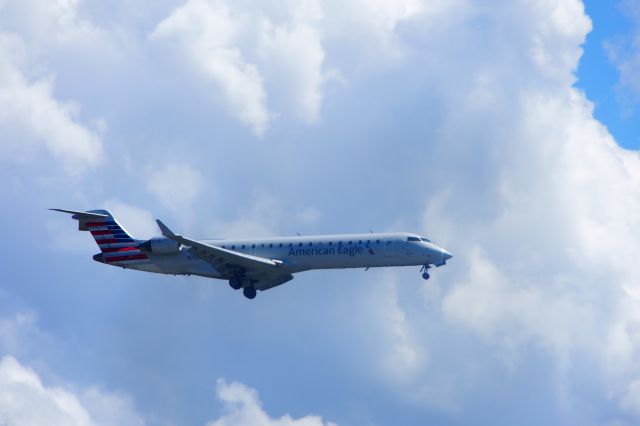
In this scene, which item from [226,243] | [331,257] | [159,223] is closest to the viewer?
[159,223]

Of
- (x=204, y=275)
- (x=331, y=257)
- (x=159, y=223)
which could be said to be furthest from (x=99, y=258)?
(x=331, y=257)

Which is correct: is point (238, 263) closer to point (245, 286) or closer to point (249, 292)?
point (245, 286)

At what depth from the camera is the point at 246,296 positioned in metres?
71.1

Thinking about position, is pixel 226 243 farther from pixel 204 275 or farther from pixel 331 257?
pixel 331 257

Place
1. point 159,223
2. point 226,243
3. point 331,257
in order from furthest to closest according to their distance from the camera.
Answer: point 226,243
point 331,257
point 159,223

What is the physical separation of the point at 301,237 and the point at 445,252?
10.6m

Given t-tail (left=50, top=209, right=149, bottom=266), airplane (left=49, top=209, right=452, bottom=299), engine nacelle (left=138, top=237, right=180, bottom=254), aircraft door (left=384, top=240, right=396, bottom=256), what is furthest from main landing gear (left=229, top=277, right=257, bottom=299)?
aircraft door (left=384, top=240, right=396, bottom=256)

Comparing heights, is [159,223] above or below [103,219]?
below

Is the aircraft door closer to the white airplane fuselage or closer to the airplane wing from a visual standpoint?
the white airplane fuselage

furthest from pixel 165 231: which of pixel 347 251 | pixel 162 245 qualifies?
pixel 347 251

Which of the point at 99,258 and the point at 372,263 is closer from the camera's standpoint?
the point at 372,263

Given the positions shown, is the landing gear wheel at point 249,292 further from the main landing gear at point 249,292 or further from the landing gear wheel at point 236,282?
the landing gear wheel at point 236,282

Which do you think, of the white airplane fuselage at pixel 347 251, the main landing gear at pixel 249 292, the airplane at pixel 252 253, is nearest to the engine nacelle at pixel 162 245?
the airplane at pixel 252 253

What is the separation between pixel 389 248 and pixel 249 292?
38.7 ft
